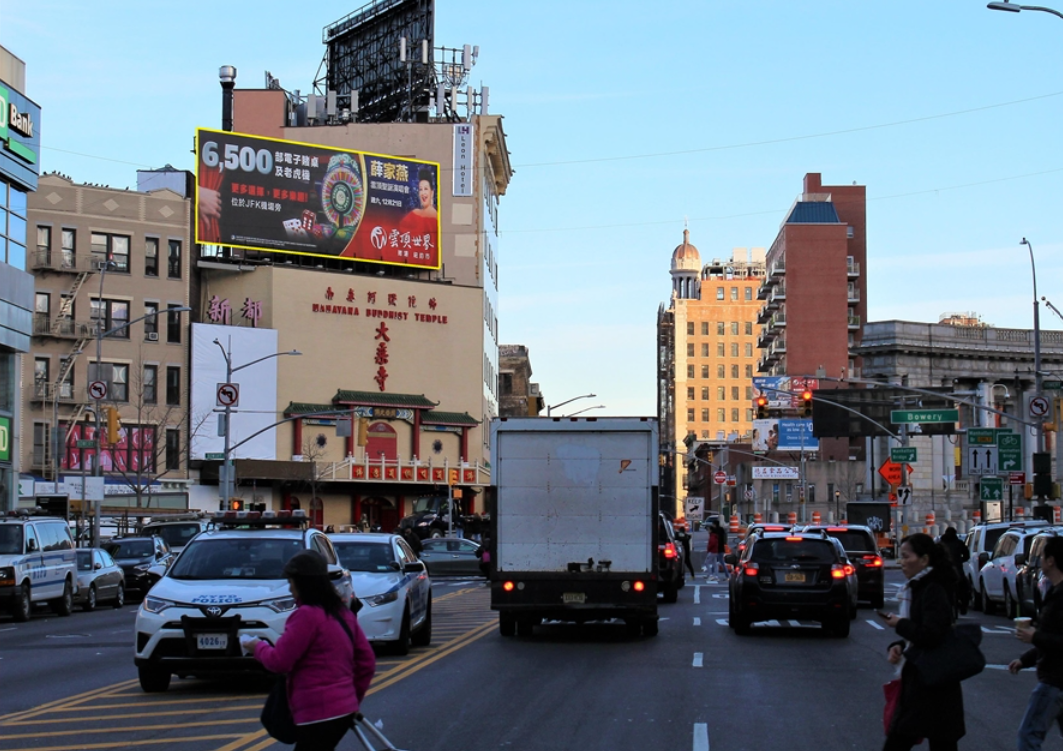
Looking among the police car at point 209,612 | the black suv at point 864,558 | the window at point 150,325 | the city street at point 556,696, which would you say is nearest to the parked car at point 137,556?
the city street at point 556,696

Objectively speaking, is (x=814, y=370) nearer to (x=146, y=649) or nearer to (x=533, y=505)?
(x=533, y=505)

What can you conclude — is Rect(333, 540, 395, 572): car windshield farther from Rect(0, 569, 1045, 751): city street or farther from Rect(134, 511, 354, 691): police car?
Rect(134, 511, 354, 691): police car

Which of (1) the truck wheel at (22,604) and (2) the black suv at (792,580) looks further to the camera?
(1) the truck wheel at (22,604)

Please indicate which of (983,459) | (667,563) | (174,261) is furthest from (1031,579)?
(174,261)

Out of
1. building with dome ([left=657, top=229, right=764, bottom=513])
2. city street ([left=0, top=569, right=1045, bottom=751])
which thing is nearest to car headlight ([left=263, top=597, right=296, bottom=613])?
city street ([left=0, top=569, right=1045, bottom=751])

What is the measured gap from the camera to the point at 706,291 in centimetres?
18688

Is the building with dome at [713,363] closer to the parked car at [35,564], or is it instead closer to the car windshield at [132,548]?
the car windshield at [132,548]

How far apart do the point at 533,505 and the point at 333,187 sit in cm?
6357

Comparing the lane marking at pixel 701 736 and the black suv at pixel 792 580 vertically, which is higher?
the black suv at pixel 792 580

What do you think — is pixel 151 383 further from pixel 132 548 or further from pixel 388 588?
pixel 388 588

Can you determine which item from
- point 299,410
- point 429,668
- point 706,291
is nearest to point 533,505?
point 429,668

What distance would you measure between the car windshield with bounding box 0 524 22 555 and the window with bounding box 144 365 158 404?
1779 inches

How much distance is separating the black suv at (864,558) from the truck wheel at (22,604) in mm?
16227

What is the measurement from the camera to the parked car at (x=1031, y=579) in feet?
70.9
